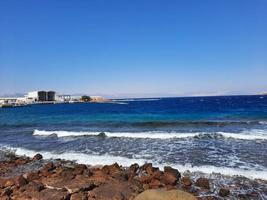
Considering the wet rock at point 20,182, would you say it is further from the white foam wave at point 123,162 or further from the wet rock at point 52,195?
the white foam wave at point 123,162

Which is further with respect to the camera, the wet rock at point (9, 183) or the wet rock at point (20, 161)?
the wet rock at point (20, 161)

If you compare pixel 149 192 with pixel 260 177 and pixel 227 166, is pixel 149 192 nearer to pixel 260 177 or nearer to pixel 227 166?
pixel 260 177

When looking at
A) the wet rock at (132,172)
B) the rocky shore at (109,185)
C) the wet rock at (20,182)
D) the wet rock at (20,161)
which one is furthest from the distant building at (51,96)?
the wet rock at (20,182)

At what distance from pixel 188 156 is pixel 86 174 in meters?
6.12

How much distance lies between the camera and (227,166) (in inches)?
528

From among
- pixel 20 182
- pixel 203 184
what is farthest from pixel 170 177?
pixel 20 182

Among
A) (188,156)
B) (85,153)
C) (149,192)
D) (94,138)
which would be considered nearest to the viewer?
(149,192)

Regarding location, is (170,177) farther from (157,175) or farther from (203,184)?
(203,184)

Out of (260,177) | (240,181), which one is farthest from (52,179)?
(260,177)

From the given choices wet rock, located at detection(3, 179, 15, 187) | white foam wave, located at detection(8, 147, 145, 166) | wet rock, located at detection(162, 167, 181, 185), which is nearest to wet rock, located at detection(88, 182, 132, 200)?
wet rock, located at detection(162, 167, 181, 185)

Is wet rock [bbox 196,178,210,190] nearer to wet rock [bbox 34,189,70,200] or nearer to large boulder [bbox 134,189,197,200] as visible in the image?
large boulder [bbox 134,189,197,200]

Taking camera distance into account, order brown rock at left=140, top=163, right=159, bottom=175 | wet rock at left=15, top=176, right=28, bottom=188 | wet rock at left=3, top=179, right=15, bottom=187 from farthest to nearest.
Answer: brown rock at left=140, top=163, right=159, bottom=175, wet rock at left=3, top=179, right=15, bottom=187, wet rock at left=15, top=176, right=28, bottom=188

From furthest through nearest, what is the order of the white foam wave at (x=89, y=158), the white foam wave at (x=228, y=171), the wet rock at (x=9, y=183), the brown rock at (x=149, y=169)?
the white foam wave at (x=89, y=158)
the brown rock at (x=149, y=169)
the white foam wave at (x=228, y=171)
the wet rock at (x=9, y=183)

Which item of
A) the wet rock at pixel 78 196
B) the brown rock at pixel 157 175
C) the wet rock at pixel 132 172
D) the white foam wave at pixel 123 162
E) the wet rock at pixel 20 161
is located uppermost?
the brown rock at pixel 157 175
